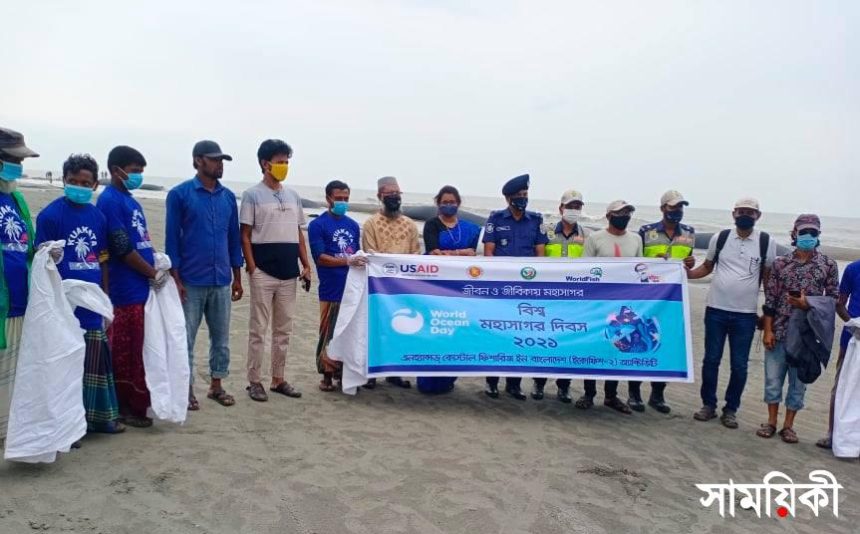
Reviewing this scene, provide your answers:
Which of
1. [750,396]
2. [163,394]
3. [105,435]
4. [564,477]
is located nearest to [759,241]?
[750,396]

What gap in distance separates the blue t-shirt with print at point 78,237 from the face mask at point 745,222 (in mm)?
4931

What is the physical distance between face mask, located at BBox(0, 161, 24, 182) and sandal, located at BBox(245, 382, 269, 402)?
92.8 inches

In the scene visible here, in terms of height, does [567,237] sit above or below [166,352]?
above

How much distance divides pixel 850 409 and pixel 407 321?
3.52 m

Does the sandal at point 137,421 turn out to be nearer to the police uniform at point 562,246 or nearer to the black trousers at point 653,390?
the police uniform at point 562,246

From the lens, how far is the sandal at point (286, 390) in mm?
5371

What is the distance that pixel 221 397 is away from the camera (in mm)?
5059

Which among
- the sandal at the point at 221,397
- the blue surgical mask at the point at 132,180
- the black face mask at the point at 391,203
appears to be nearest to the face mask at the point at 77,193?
the blue surgical mask at the point at 132,180

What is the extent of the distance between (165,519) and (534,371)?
3.06 m

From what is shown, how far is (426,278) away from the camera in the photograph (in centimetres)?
541

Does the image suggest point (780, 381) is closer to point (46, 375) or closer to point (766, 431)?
point (766, 431)

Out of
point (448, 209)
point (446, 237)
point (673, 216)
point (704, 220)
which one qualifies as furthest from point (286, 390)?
point (704, 220)

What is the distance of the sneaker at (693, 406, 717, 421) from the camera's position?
549 centimetres

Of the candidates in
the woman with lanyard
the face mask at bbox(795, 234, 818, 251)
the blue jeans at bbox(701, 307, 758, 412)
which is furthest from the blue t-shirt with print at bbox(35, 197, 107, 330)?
the face mask at bbox(795, 234, 818, 251)
